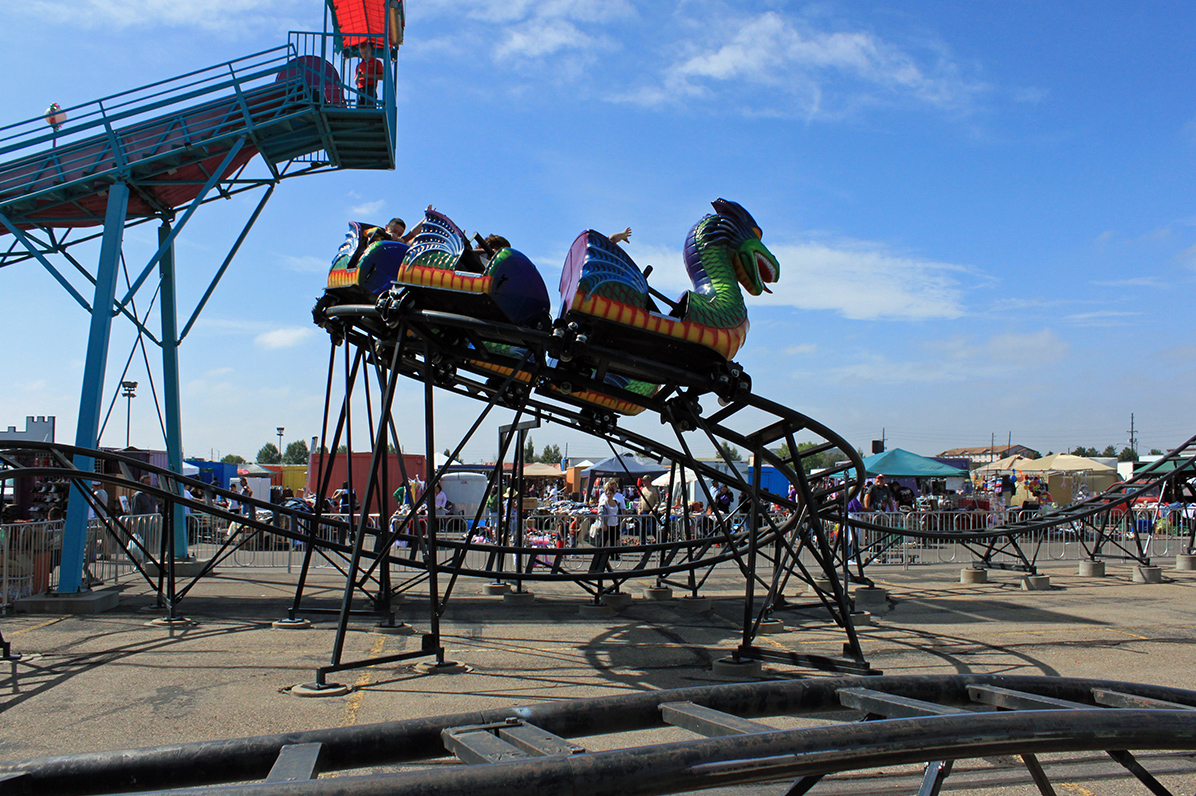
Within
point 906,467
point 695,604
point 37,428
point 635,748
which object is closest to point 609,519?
point 695,604

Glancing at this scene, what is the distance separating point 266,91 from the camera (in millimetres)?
12781

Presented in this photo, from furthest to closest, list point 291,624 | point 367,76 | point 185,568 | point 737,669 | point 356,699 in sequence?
point 185,568, point 367,76, point 291,624, point 737,669, point 356,699

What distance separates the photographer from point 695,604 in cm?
1164

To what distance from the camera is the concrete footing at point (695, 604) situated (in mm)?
11412

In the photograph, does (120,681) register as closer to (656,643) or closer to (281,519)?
(656,643)

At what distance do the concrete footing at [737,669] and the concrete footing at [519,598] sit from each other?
16.7 feet

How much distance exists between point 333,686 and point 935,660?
586 centimetres

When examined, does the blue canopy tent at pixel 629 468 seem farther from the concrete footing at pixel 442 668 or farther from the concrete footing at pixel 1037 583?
the concrete footing at pixel 442 668

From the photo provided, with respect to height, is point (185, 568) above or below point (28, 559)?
below

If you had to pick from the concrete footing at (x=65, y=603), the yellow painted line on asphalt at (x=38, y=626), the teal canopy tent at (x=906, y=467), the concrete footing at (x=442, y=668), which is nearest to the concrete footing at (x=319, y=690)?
the concrete footing at (x=442, y=668)

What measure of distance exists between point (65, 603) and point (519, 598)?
6155 mm

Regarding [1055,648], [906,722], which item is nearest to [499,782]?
[906,722]

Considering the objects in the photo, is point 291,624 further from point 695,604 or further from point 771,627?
point 771,627

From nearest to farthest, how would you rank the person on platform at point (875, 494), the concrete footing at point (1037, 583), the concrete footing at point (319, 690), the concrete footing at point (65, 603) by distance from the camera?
the concrete footing at point (319, 690) < the concrete footing at point (65, 603) < the concrete footing at point (1037, 583) < the person on platform at point (875, 494)
